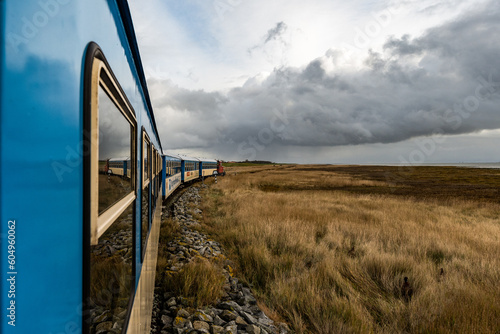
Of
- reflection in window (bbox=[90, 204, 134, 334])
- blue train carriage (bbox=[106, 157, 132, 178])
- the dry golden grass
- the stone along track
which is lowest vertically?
the stone along track

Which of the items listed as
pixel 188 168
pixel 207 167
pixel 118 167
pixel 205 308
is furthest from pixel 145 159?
pixel 207 167

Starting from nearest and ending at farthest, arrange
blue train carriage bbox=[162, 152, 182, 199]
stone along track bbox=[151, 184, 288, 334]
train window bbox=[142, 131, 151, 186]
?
train window bbox=[142, 131, 151, 186] → stone along track bbox=[151, 184, 288, 334] → blue train carriage bbox=[162, 152, 182, 199]

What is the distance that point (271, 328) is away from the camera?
372 cm

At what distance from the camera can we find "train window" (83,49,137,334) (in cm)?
84

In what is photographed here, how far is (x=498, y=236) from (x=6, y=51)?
11751mm

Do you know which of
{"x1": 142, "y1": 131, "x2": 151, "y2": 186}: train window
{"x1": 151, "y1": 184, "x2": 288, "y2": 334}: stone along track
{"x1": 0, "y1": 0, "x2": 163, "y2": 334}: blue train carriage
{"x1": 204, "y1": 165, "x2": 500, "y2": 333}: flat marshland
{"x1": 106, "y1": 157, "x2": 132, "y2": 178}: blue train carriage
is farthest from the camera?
{"x1": 204, "y1": 165, "x2": 500, "y2": 333}: flat marshland

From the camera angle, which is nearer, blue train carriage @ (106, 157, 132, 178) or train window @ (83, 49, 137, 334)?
train window @ (83, 49, 137, 334)

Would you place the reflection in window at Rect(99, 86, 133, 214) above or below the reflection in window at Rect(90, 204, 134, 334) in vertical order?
above

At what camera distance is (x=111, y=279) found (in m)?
1.29

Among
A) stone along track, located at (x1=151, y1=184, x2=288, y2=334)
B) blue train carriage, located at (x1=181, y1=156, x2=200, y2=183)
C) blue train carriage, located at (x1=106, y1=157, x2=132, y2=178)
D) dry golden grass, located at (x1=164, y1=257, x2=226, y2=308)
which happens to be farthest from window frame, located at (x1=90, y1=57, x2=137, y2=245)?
blue train carriage, located at (x1=181, y1=156, x2=200, y2=183)

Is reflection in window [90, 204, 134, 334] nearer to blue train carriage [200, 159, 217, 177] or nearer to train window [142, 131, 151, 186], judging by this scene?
train window [142, 131, 151, 186]

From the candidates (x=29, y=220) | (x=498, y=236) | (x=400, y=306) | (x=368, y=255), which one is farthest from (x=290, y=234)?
(x=29, y=220)

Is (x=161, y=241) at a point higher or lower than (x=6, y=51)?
lower

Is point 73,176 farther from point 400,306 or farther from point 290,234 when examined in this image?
point 290,234
